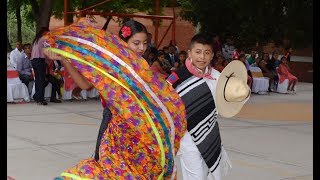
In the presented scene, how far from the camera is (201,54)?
15.4 feet

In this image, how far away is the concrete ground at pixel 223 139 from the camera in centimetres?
743

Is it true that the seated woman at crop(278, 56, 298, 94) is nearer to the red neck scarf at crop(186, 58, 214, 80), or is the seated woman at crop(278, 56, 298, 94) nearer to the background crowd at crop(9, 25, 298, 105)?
the background crowd at crop(9, 25, 298, 105)

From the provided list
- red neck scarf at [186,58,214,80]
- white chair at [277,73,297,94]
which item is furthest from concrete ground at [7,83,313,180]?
white chair at [277,73,297,94]

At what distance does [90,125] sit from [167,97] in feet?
24.6

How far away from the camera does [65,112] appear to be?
1240 cm

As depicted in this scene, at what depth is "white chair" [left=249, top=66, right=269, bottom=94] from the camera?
1710 cm

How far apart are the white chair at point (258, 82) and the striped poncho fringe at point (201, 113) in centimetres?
1246

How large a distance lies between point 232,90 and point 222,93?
0.33ft

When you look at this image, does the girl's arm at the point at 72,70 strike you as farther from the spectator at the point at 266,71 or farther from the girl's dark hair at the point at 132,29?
the spectator at the point at 266,71

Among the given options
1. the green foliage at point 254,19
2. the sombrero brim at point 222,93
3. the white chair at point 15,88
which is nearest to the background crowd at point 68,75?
the white chair at point 15,88

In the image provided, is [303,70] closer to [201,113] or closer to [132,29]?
[201,113]

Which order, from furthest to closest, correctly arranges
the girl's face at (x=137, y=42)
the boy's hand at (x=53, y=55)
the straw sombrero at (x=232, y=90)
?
the straw sombrero at (x=232, y=90) → the girl's face at (x=137, y=42) → the boy's hand at (x=53, y=55)

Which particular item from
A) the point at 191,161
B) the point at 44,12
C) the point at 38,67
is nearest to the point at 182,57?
the point at 38,67
